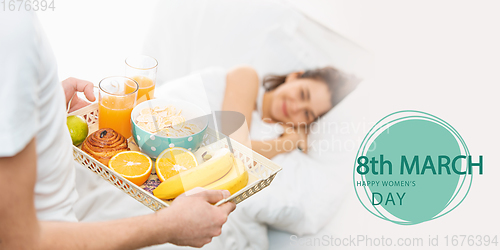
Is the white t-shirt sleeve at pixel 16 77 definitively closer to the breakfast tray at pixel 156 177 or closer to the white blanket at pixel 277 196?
the breakfast tray at pixel 156 177

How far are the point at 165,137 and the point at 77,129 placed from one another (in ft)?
0.74

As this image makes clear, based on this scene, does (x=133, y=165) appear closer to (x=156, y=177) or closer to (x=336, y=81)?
(x=156, y=177)

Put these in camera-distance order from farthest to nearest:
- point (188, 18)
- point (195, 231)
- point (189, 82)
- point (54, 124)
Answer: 1. point (188, 18)
2. point (189, 82)
3. point (195, 231)
4. point (54, 124)

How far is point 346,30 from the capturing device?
1898 millimetres

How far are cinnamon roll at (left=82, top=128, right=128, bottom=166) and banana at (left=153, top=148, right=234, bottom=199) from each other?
0.16 m

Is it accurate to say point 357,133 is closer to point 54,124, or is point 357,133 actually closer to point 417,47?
point 417,47

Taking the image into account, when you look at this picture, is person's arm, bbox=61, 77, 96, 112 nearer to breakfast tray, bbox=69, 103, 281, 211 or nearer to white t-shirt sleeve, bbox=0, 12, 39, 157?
breakfast tray, bbox=69, 103, 281, 211

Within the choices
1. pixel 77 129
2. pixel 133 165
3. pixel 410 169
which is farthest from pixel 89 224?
pixel 410 169

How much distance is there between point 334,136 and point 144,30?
1.14 meters

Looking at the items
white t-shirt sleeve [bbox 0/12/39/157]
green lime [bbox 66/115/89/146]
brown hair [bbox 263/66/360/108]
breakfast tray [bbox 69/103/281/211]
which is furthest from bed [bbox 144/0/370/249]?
white t-shirt sleeve [bbox 0/12/39/157]

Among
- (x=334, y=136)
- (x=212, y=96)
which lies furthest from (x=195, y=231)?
(x=334, y=136)

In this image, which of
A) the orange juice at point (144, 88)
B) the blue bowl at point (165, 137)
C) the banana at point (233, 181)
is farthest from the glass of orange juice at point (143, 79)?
the banana at point (233, 181)

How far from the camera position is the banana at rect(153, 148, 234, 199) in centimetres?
83

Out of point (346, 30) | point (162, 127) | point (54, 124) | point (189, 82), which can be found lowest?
point (189, 82)
